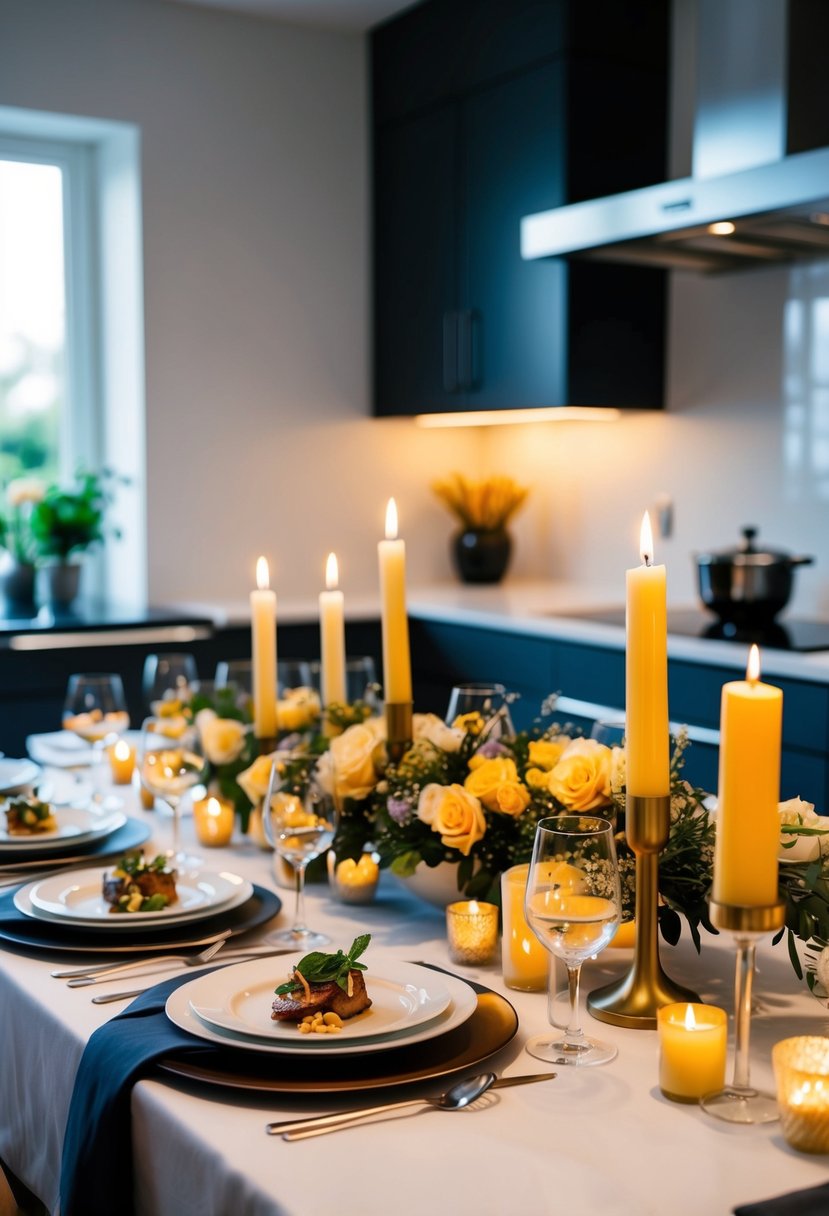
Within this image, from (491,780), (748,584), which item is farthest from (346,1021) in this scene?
(748,584)

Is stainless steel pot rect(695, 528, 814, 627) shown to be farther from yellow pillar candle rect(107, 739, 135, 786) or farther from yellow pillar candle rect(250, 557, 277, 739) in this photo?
yellow pillar candle rect(250, 557, 277, 739)

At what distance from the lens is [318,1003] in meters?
1.03

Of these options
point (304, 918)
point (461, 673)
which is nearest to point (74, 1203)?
point (304, 918)

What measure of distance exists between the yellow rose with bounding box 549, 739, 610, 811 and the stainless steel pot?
186 centimetres

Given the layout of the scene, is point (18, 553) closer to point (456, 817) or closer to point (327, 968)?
point (456, 817)

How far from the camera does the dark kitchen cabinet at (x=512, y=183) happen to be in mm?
3631

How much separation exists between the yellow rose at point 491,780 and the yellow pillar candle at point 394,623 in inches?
7.1

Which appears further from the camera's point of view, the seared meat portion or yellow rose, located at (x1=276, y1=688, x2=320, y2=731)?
yellow rose, located at (x1=276, y1=688, x2=320, y2=731)

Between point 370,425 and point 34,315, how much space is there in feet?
3.65

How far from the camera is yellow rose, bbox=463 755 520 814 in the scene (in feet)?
4.26

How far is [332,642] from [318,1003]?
667 mm

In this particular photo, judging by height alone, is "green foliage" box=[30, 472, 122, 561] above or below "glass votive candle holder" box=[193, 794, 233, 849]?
above

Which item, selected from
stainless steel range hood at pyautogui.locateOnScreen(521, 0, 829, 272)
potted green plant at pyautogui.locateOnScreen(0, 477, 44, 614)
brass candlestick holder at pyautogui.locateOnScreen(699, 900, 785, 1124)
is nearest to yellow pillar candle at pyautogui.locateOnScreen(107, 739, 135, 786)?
brass candlestick holder at pyautogui.locateOnScreen(699, 900, 785, 1124)

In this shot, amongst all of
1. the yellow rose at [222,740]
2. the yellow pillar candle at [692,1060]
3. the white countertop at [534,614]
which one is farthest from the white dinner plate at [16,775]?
the white countertop at [534,614]
